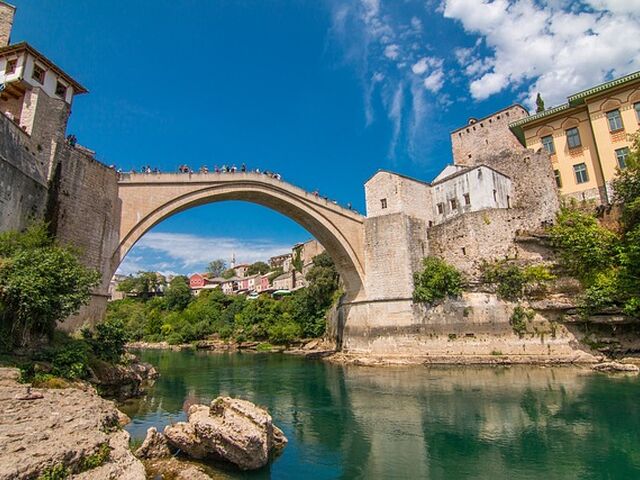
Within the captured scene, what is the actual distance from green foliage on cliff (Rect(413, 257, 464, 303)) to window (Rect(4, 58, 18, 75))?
18452 mm

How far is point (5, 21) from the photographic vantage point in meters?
15.0

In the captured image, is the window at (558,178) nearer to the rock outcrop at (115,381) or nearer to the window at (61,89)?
the rock outcrop at (115,381)

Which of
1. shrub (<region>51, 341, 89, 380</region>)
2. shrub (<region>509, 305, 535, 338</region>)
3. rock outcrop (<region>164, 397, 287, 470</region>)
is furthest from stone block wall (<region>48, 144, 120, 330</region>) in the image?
shrub (<region>509, 305, 535, 338</region>)

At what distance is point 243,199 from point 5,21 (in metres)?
11.4

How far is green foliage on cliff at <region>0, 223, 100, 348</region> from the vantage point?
26.2 ft

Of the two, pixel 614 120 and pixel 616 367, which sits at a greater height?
pixel 614 120

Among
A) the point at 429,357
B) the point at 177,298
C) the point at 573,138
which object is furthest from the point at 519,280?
the point at 177,298

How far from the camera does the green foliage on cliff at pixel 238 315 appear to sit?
29.7 meters

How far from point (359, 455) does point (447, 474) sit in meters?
1.67

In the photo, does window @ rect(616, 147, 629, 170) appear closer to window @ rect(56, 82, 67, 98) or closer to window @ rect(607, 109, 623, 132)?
window @ rect(607, 109, 623, 132)

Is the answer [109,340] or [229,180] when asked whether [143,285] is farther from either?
[109,340]

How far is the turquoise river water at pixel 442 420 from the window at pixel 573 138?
11.5 m

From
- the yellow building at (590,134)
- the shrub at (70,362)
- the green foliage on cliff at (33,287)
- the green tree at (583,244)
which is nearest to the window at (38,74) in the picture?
the green foliage on cliff at (33,287)

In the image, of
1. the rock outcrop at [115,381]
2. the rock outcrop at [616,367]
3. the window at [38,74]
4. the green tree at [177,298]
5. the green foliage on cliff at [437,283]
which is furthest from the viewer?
the green tree at [177,298]
